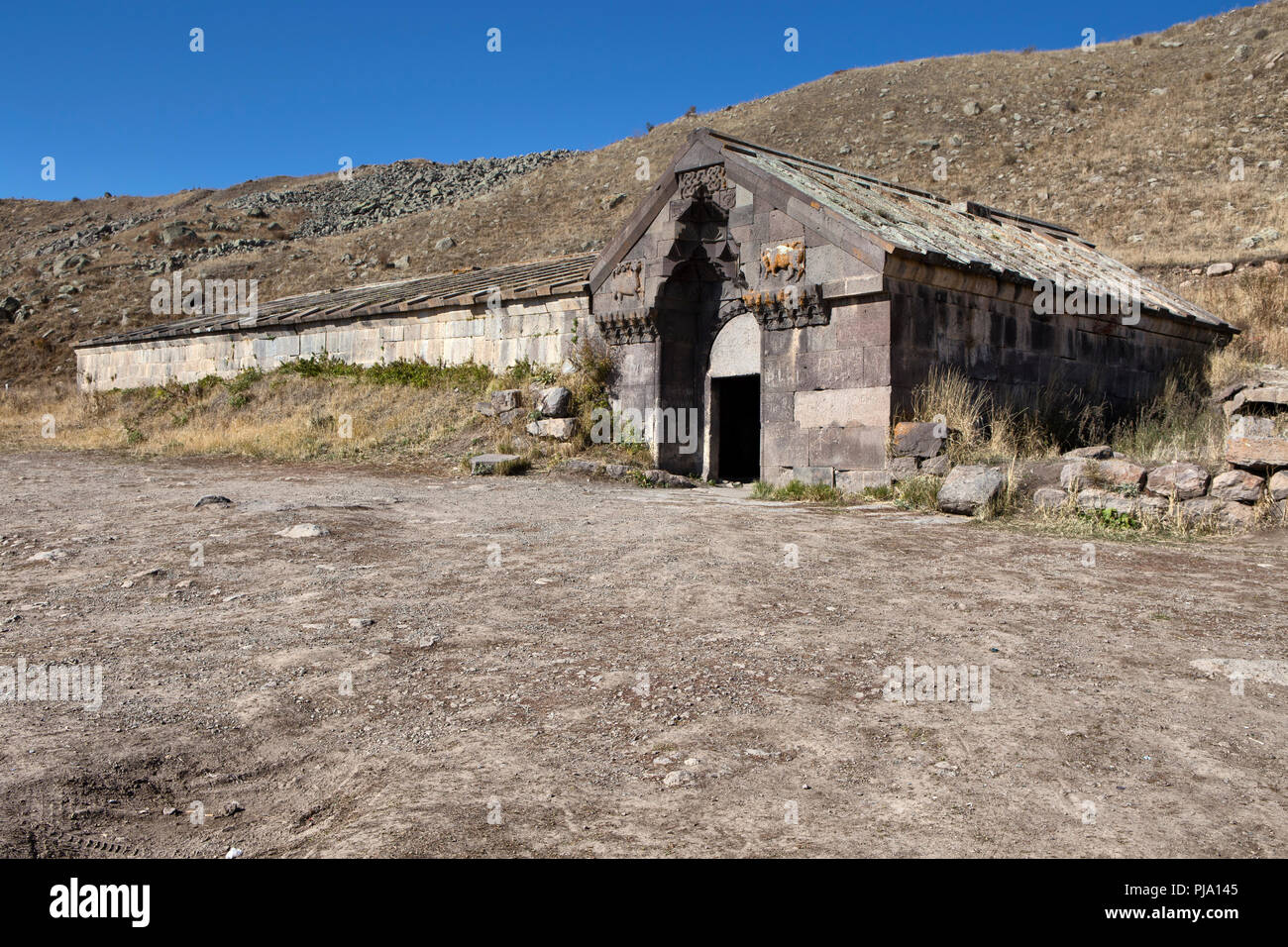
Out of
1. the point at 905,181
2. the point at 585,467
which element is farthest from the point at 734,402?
the point at 905,181

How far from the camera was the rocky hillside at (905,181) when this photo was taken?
27.5m

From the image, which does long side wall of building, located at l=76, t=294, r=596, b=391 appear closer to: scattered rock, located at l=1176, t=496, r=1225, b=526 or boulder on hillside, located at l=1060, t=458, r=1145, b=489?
boulder on hillside, located at l=1060, t=458, r=1145, b=489

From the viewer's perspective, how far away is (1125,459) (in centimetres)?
929

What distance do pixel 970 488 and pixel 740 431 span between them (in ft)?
22.5

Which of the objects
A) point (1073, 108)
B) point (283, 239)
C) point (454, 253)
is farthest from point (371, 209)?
point (1073, 108)

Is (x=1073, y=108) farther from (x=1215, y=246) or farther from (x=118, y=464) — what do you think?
(x=118, y=464)

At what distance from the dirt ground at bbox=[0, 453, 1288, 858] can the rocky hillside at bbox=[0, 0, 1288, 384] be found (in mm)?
17297

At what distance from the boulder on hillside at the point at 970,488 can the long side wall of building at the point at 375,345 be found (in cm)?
720

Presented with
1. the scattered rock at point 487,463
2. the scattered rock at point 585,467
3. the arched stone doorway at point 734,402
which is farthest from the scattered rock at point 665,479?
the scattered rock at point 487,463

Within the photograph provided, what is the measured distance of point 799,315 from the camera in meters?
12.3

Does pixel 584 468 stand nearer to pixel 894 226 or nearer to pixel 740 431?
pixel 740 431

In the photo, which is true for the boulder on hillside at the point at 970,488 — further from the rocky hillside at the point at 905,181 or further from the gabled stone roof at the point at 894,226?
the rocky hillside at the point at 905,181

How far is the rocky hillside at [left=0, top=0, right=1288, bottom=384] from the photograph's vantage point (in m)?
27.5

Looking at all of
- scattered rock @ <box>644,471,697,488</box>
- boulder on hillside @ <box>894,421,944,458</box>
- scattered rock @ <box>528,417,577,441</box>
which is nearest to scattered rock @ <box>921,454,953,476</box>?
boulder on hillside @ <box>894,421,944,458</box>
